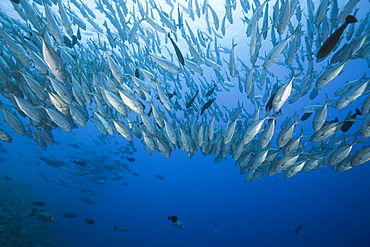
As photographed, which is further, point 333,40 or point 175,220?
point 175,220

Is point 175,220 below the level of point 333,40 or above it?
below

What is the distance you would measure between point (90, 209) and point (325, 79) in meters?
66.6

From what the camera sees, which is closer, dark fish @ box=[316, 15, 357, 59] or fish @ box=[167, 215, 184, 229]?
dark fish @ box=[316, 15, 357, 59]

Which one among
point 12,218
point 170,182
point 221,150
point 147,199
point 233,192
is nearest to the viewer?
point 221,150

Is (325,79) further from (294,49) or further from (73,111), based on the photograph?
(73,111)

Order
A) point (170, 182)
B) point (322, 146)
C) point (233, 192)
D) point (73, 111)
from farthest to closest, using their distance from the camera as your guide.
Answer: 1. point (170, 182)
2. point (233, 192)
3. point (322, 146)
4. point (73, 111)

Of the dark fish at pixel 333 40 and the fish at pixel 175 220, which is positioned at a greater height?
the dark fish at pixel 333 40

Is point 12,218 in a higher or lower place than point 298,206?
lower

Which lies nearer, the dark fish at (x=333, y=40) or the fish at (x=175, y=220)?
the dark fish at (x=333, y=40)

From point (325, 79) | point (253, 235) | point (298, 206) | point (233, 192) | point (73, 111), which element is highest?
point (233, 192)

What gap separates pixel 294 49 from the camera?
4086 millimetres

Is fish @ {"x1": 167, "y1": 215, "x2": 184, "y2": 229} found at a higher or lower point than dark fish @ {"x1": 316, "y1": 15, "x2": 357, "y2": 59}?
lower

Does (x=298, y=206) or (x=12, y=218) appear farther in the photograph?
(x=298, y=206)

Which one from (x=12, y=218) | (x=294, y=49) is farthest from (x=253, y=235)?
(x=294, y=49)
